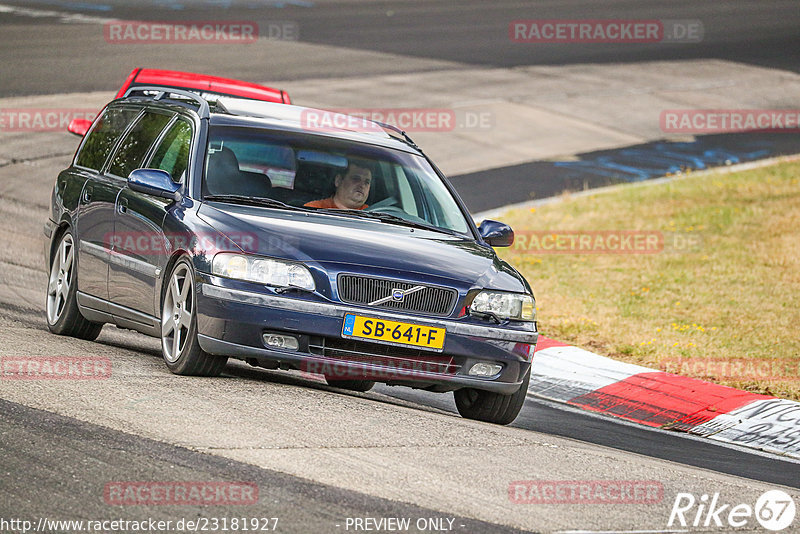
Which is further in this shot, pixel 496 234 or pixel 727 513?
pixel 496 234

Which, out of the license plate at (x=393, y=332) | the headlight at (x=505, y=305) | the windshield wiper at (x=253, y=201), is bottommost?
the license plate at (x=393, y=332)

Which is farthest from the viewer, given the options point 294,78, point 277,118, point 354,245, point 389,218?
point 294,78

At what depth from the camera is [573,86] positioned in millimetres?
28469

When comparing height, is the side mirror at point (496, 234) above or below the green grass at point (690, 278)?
above

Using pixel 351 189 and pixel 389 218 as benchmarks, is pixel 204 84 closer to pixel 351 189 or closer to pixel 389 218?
pixel 351 189

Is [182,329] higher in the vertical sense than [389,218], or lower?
lower

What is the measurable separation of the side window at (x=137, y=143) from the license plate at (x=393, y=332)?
2471 mm

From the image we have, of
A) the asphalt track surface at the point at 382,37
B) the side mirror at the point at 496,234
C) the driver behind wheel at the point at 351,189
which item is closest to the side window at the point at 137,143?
the driver behind wheel at the point at 351,189

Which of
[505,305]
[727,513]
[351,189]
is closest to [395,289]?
[505,305]

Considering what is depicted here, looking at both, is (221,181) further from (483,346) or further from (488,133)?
(488,133)

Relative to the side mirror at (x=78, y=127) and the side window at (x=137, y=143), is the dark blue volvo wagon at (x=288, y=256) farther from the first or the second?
the side mirror at (x=78, y=127)

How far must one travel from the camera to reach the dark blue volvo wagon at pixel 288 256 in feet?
24.5

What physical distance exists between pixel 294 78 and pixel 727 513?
20731 mm

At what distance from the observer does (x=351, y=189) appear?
871 cm
